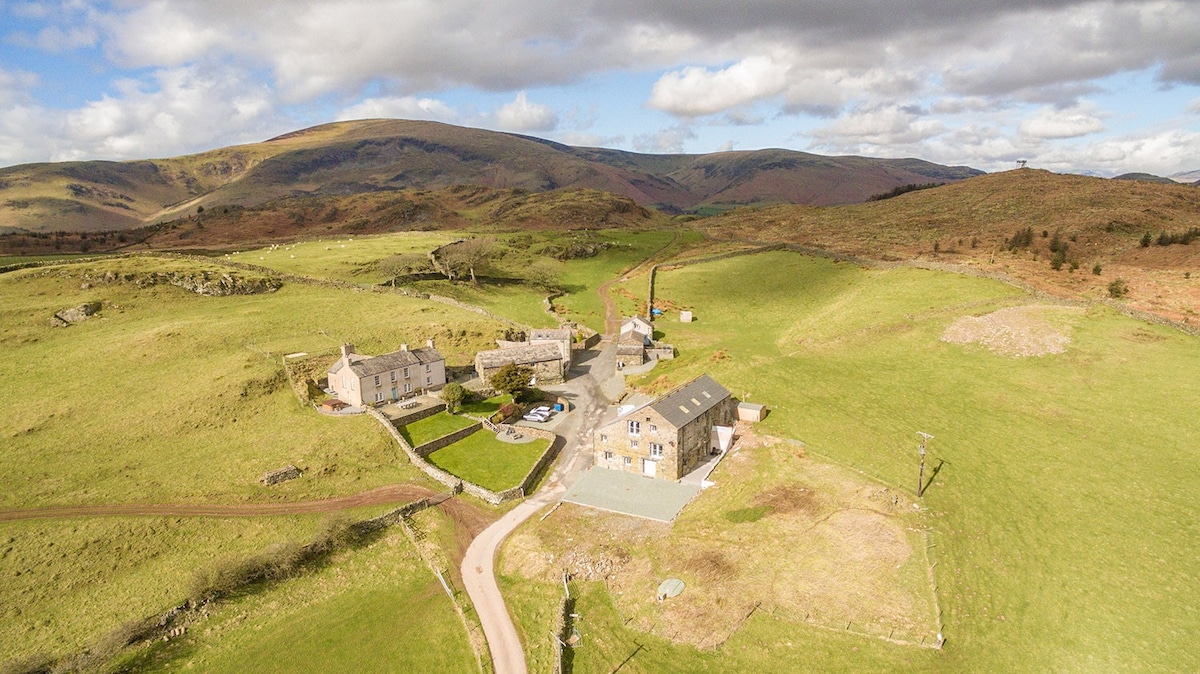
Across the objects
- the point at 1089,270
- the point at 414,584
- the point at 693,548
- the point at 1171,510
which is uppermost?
the point at 1089,270

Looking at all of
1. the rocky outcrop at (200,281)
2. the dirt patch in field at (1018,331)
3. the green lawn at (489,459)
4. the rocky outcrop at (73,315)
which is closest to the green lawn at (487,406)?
the green lawn at (489,459)

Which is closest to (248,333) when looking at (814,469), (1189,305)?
(814,469)

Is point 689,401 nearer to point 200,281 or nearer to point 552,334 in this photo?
point 552,334

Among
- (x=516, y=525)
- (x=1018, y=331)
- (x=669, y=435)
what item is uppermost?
(x=1018, y=331)

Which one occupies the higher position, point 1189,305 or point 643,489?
point 1189,305

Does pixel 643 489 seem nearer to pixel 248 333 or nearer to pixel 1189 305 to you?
pixel 248 333

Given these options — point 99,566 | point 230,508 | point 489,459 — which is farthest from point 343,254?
point 99,566

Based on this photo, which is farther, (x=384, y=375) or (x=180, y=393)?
(x=384, y=375)
